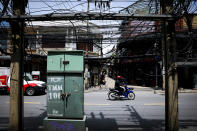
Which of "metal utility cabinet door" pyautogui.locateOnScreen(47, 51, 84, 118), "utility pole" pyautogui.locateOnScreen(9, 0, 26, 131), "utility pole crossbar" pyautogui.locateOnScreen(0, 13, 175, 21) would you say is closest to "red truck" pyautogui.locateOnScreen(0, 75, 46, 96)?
"utility pole" pyautogui.locateOnScreen(9, 0, 26, 131)

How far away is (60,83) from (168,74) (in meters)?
2.92

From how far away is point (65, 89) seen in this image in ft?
12.1

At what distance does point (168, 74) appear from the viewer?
12.4 feet

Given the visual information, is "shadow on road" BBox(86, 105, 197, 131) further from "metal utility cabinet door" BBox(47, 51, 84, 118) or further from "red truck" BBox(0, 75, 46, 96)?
"red truck" BBox(0, 75, 46, 96)

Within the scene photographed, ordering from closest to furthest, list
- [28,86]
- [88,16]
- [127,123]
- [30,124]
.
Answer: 1. [88,16]
2. [30,124]
3. [127,123]
4. [28,86]

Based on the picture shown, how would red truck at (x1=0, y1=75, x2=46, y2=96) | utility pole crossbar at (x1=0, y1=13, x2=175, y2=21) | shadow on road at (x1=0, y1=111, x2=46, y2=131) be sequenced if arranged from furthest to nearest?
red truck at (x1=0, y1=75, x2=46, y2=96)
shadow on road at (x1=0, y1=111, x2=46, y2=131)
utility pole crossbar at (x1=0, y1=13, x2=175, y2=21)

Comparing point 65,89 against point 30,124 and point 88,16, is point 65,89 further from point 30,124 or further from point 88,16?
point 30,124

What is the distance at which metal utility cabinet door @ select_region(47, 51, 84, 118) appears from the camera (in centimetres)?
368

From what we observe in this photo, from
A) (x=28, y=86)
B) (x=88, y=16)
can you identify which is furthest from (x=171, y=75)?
(x=28, y=86)

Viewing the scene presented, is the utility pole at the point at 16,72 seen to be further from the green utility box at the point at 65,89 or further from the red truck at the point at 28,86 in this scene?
the red truck at the point at 28,86

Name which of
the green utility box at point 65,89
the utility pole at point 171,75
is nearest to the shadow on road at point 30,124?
the green utility box at point 65,89

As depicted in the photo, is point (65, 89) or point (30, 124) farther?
point (30, 124)

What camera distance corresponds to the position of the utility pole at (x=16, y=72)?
12.1 feet

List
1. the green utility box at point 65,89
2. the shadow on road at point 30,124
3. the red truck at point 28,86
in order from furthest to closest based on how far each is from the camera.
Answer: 1. the red truck at point 28,86
2. the shadow on road at point 30,124
3. the green utility box at point 65,89
